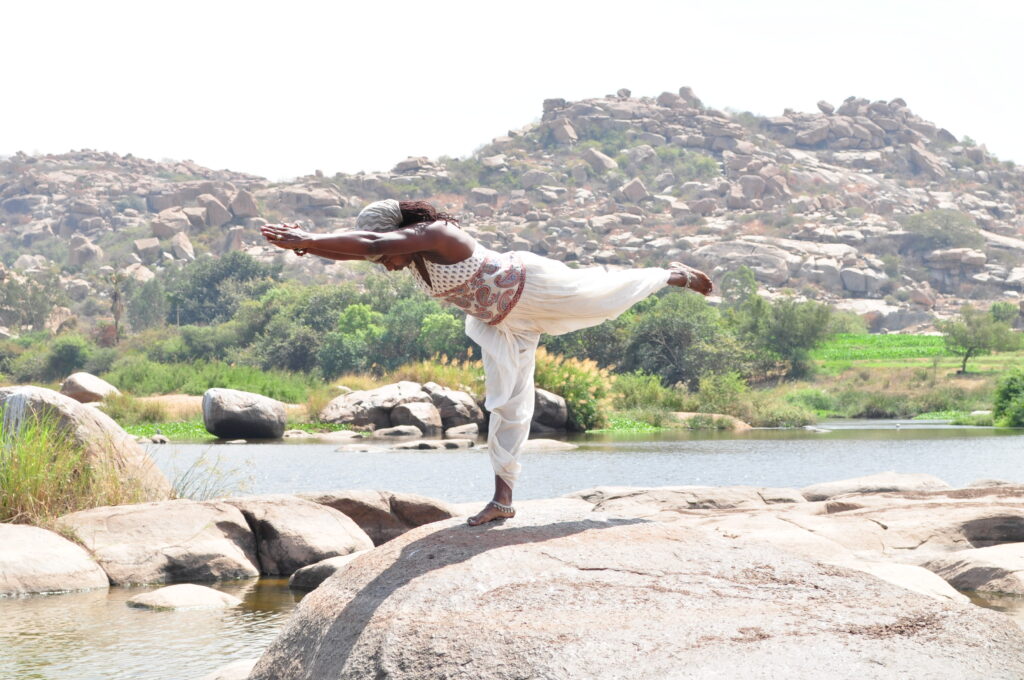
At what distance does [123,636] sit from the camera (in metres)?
6.91

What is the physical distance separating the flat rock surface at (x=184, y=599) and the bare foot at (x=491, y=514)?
3.32m

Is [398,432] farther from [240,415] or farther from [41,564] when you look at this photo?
[41,564]

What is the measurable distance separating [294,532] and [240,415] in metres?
18.7

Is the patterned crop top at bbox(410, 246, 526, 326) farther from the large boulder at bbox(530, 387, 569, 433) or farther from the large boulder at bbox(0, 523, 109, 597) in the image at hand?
the large boulder at bbox(530, 387, 569, 433)

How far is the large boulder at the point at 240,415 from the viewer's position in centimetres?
2742

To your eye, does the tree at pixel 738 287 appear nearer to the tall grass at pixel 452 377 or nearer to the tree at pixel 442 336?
the tree at pixel 442 336

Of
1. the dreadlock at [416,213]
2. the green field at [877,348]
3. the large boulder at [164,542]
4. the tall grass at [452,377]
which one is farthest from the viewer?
the green field at [877,348]

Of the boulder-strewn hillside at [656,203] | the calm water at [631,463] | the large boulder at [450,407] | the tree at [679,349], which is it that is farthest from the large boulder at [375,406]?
the boulder-strewn hillside at [656,203]

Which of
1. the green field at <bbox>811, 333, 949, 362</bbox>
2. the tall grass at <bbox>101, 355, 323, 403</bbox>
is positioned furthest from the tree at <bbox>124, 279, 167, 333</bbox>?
the green field at <bbox>811, 333, 949, 362</bbox>

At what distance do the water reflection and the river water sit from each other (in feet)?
0.04

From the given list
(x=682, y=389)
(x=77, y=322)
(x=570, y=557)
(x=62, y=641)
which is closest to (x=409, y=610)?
(x=570, y=557)

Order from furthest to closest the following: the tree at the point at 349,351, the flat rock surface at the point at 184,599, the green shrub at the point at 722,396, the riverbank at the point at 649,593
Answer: the tree at the point at 349,351 < the green shrub at the point at 722,396 < the flat rock surface at the point at 184,599 < the riverbank at the point at 649,593

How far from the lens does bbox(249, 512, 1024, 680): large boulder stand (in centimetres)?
370

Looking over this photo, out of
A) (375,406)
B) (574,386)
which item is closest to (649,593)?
(375,406)
